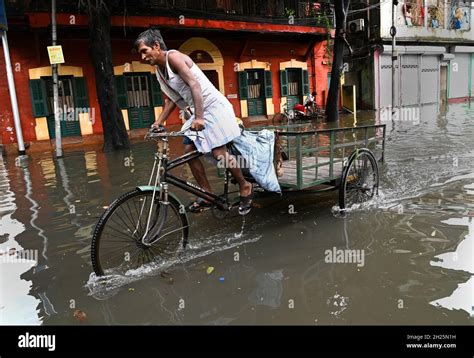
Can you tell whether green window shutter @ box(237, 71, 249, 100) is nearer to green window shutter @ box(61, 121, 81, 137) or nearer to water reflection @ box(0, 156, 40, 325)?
green window shutter @ box(61, 121, 81, 137)

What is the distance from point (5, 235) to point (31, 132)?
9660 mm

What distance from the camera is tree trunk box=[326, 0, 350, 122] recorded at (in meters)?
15.5

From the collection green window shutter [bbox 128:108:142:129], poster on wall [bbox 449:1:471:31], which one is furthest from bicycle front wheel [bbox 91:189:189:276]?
poster on wall [bbox 449:1:471:31]

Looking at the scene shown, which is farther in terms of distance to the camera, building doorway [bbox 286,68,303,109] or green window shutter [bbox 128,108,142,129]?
building doorway [bbox 286,68,303,109]

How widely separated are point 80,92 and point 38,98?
1.36 metres

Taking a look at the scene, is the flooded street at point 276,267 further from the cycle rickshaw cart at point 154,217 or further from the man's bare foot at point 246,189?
the man's bare foot at point 246,189

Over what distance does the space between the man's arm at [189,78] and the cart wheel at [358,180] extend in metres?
2.14

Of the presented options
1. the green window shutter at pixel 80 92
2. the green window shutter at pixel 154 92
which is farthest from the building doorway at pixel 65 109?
the green window shutter at pixel 154 92

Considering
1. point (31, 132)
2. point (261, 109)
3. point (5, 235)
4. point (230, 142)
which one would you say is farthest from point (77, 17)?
point (230, 142)

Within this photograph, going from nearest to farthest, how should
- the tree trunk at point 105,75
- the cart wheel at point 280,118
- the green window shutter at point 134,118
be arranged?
the tree trunk at point 105,75 < the green window shutter at point 134,118 < the cart wheel at point 280,118

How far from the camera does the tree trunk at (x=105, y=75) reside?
11867 millimetres

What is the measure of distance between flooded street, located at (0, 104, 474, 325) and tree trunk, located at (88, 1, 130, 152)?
5652 mm

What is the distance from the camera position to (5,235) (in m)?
5.23
